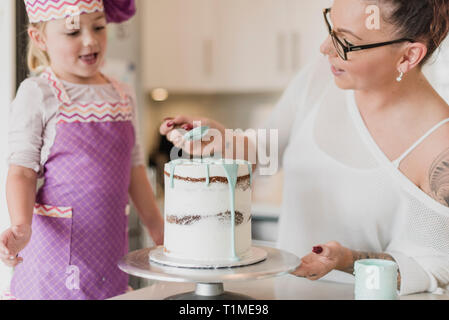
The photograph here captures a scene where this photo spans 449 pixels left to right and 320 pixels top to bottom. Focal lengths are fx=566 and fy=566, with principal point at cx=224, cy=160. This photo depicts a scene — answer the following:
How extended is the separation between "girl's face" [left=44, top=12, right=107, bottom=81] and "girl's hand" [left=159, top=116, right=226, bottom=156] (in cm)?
17

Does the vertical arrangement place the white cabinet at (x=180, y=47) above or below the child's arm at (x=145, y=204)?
above

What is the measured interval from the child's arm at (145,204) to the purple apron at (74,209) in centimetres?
9

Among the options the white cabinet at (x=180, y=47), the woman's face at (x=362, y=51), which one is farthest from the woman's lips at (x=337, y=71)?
the white cabinet at (x=180, y=47)

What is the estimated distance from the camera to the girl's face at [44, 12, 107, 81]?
861 millimetres

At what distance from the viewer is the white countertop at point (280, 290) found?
0.84 m

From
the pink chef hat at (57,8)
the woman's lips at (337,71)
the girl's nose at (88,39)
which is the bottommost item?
the woman's lips at (337,71)

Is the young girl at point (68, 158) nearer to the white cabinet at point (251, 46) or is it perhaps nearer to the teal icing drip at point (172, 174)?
the teal icing drip at point (172, 174)

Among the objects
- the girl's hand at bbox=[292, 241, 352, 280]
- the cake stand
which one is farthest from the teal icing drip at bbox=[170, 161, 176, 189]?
the girl's hand at bbox=[292, 241, 352, 280]

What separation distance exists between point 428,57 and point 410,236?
0.28 meters

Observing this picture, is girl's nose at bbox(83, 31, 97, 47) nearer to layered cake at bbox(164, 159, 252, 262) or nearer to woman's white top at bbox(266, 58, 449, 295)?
layered cake at bbox(164, 159, 252, 262)

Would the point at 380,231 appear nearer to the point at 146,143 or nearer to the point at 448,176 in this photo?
the point at 448,176

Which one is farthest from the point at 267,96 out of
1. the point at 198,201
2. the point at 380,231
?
the point at 198,201

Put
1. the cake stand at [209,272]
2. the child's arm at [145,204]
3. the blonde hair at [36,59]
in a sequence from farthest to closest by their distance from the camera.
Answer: the child's arm at [145,204], the blonde hair at [36,59], the cake stand at [209,272]
